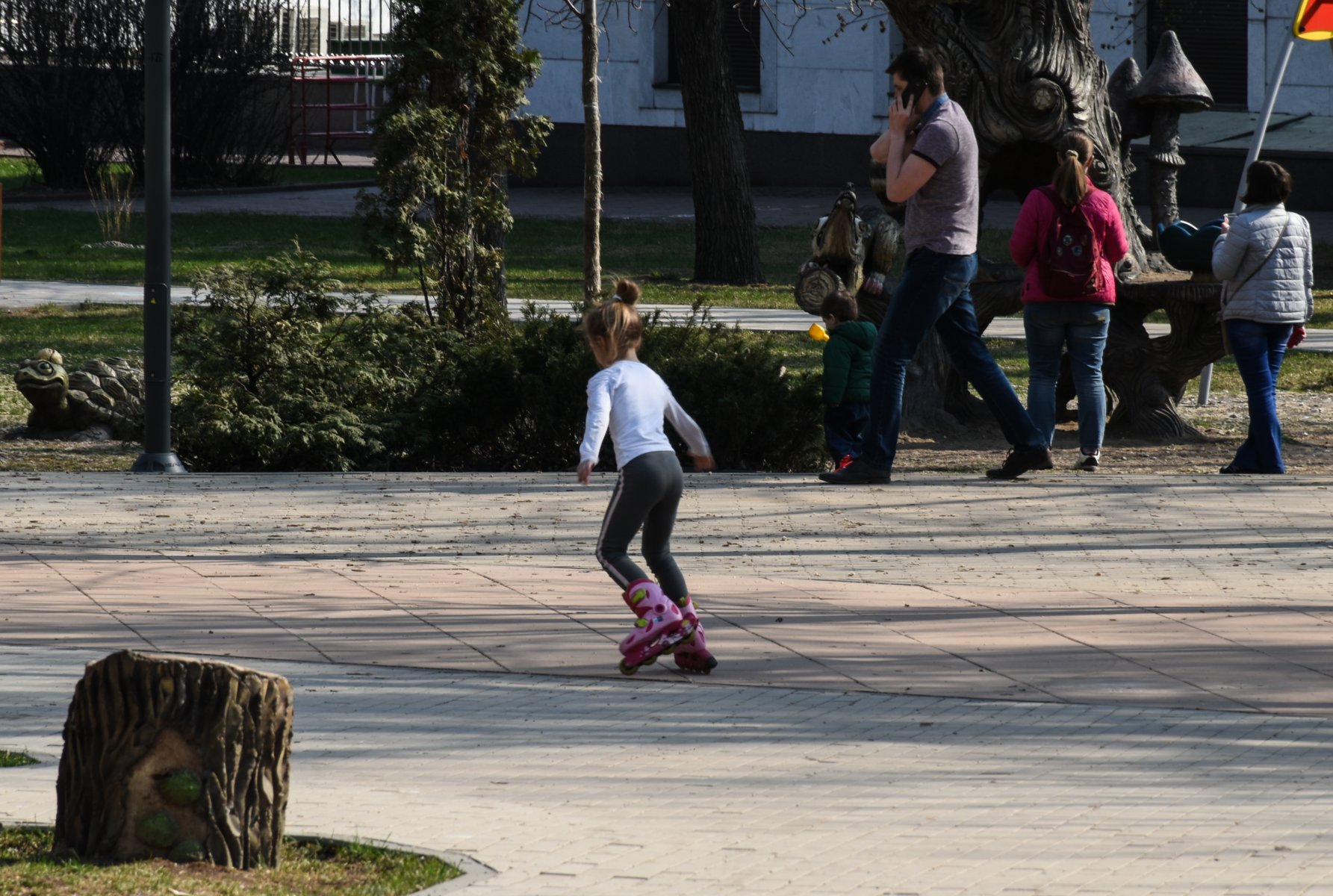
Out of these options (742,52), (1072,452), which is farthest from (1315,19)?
(742,52)

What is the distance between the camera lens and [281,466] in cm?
1102

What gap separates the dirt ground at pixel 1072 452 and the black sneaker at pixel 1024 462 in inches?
35.2

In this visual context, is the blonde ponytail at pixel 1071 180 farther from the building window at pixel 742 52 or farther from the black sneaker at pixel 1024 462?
the building window at pixel 742 52

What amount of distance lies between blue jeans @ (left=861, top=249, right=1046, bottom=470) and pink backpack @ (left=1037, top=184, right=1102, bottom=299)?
64cm

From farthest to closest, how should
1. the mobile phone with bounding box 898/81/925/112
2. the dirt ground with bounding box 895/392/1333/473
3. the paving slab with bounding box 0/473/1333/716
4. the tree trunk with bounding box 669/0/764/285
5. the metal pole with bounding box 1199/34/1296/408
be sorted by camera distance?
the tree trunk with bounding box 669/0/764/285, the metal pole with bounding box 1199/34/1296/408, the dirt ground with bounding box 895/392/1333/473, the mobile phone with bounding box 898/81/925/112, the paving slab with bounding box 0/473/1333/716

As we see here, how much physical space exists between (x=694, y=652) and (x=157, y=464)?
5.11 meters

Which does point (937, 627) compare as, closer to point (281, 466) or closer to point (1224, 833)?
point (1224, 833)

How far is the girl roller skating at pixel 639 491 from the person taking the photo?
620 cm

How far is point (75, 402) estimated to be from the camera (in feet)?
41.0

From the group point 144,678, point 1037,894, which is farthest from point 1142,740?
point 144,678

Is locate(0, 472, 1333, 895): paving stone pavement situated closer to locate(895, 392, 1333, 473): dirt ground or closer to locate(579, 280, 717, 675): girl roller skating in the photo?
locate(579, 280, 717, 675): girl roller skating

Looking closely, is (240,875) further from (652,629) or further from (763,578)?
(763,578)

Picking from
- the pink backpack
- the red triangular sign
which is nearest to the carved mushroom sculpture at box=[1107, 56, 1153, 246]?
the red triangular sign

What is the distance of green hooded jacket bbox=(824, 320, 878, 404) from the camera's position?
10.9m
